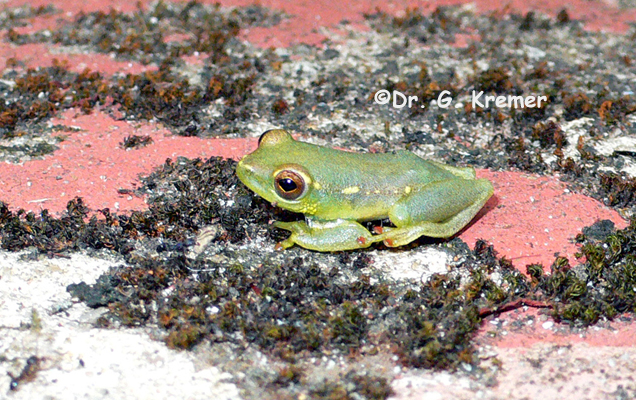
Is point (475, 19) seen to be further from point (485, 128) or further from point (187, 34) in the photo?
point (187, 34)

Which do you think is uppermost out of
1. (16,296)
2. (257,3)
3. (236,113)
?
(257,3)

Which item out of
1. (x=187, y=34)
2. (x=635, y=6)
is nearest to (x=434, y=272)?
(x=187, y=34)

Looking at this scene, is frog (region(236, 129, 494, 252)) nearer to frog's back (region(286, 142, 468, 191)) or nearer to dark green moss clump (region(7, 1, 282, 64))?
frog's back (region(286, 142, 468, 191))

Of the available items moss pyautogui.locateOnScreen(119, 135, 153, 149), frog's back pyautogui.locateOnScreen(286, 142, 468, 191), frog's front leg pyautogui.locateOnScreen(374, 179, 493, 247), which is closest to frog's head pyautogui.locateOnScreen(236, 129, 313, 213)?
frog's back pyautogui.locateOnScreen(286, 142, 468, 191)

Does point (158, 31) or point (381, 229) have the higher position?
point (158, 31)

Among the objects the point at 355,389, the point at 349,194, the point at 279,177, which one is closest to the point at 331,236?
the point at 349,194

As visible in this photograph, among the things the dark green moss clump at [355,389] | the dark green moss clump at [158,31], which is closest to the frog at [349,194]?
the dark green moss clump at [355,389]

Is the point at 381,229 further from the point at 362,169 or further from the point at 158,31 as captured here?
the point at 158,31
